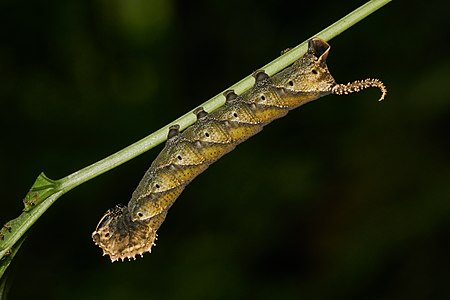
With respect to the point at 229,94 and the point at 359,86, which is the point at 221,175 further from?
the point at 229,94

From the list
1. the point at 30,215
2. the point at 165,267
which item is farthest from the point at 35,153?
the point at 30,215

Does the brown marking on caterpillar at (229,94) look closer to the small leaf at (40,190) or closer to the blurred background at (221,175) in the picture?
the small leaf at (40,190)

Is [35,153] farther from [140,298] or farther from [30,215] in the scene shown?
[30,215]

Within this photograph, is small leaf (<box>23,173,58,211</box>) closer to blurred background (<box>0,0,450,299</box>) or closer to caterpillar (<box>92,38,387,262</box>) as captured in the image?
caterpillar (<box>92,38,387,262</box>)

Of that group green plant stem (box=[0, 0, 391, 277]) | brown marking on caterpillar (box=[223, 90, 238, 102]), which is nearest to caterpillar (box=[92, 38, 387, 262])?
brown marking on caterpillar (box=[223, 90, 238, 102])

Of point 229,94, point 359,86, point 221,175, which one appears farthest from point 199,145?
point 221,175

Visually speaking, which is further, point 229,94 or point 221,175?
point 221,175
